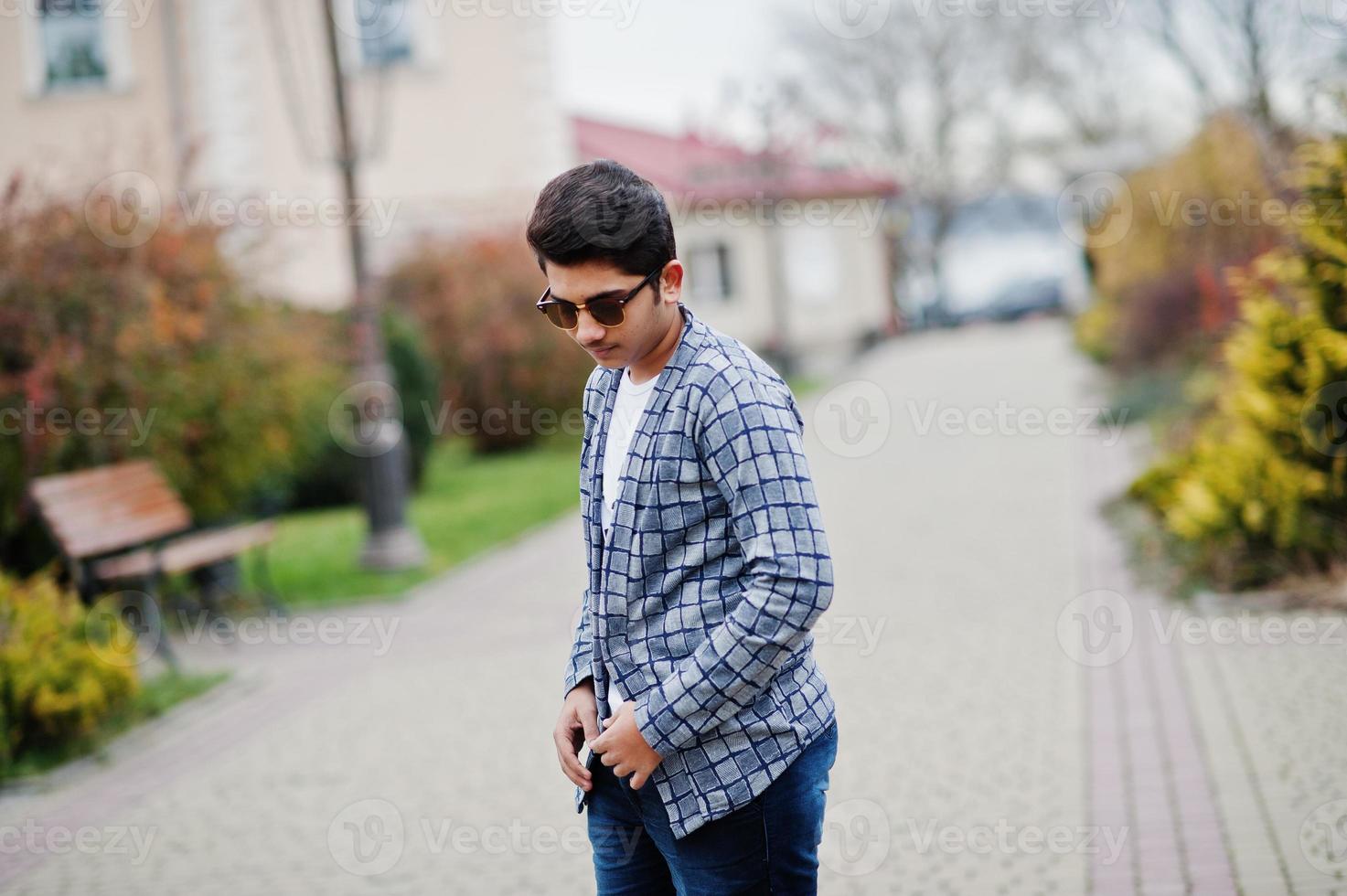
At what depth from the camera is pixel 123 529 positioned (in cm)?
766

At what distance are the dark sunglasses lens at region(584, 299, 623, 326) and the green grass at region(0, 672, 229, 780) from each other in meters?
4.61

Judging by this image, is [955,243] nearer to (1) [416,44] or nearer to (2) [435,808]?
(1) [416,44]

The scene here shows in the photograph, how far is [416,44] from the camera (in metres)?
21.0

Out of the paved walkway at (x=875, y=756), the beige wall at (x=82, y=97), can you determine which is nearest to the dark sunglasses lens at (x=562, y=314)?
the paved walkway at (x=875, y=756)

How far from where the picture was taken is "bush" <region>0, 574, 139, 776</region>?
19.0 feet

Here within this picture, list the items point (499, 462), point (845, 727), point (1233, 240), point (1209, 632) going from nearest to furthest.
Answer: point (845, 727), point (1209, 632), point (1233, 240), point (499, 462)

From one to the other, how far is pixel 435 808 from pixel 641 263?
3.42 m

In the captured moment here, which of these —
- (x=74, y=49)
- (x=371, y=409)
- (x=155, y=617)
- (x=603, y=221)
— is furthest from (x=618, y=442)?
(x=74, y=49)

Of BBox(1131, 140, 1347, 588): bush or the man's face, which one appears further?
BBox(1131, 140, 1347, 588): bush

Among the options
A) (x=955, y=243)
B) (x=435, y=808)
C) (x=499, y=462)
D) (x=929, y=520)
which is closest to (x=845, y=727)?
(x=435, y=808)

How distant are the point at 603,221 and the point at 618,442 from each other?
1.28 ft

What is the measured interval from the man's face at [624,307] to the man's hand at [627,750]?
58 cm

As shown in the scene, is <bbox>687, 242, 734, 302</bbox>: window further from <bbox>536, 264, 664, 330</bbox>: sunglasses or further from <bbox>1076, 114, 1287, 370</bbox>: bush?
<bbox>536, 264, 664, 330</bbox>: sunglasses

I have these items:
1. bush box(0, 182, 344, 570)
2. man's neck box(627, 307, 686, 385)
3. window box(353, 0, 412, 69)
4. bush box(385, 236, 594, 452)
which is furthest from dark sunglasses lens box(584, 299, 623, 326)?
window box(353, 0, 412, 69)
